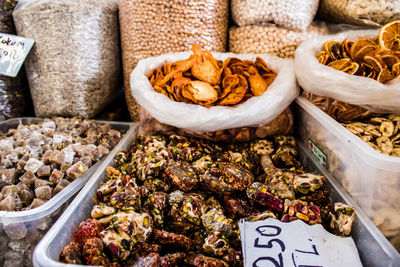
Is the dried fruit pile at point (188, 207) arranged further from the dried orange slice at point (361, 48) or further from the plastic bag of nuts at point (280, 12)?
the plastic bag of nuts at point (280, 12)

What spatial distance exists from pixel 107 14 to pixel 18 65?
17.9 inches

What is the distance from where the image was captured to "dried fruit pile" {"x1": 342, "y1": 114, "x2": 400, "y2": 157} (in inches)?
29.2

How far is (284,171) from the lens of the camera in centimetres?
81

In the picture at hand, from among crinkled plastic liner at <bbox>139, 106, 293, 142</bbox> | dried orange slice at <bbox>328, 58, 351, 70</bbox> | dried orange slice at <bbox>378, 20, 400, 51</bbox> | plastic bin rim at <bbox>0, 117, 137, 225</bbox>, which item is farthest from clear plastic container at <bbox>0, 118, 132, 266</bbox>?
dried orange slice at <bbox>378, 20, 400, 51</bbox>

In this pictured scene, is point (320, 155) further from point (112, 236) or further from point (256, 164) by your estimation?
point (112, 236)

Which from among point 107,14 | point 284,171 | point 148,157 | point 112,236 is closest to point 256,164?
point 284,171

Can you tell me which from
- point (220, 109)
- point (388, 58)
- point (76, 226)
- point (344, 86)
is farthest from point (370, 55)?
point (76, 226)

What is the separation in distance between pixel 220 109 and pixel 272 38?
0.50 metres

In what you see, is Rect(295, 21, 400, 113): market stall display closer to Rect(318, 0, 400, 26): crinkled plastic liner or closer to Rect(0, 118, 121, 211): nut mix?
Rect(318, 0, 400, 26): crinkled plastic liner

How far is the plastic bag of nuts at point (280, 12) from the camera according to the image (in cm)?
113

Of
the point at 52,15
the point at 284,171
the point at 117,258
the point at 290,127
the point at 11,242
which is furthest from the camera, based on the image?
the point at 52,15

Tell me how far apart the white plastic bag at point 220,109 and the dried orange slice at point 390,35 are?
31cm

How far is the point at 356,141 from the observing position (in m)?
0.70

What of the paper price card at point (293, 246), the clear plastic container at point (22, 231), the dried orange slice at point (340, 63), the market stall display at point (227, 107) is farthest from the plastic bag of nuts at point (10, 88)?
the dried orange slice at point (340, 63)
